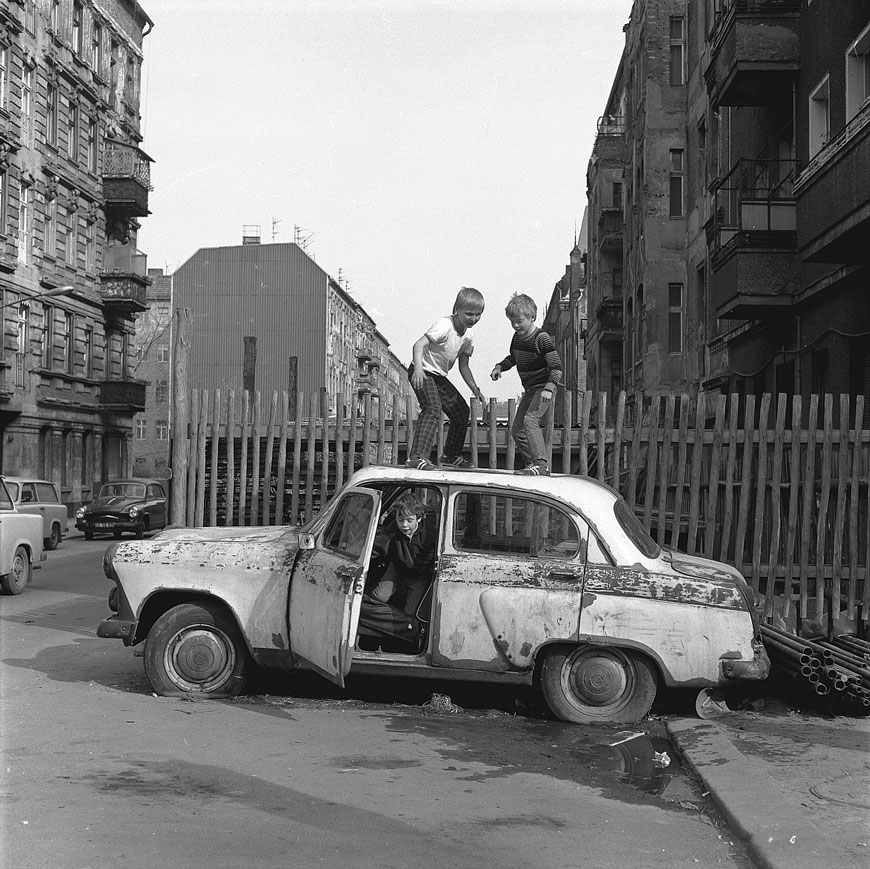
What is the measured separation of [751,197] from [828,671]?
43.8 ft

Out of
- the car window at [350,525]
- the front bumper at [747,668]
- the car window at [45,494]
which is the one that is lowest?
the front bumper at [747,668]

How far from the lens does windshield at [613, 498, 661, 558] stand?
24.2 feet

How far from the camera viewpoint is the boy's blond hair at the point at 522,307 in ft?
30.2

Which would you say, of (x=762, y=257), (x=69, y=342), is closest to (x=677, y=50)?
(x=762, y=257)

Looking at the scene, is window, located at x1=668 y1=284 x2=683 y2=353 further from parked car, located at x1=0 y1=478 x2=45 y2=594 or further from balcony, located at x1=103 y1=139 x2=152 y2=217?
balcony, located at x1=103 y1=139 x2=152 y2=217

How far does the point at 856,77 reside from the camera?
14.9 meters

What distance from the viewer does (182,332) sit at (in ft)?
35.0

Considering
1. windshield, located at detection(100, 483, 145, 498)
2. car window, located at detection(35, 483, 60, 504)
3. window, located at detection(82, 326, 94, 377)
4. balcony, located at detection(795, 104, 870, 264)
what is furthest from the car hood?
balcony, located at detection(795, 104, 870, 264)

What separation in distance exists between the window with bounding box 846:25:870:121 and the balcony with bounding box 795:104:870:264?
105 centimetres

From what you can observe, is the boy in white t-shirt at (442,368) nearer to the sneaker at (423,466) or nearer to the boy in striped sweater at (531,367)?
the boy in striped sweater at (531,367)

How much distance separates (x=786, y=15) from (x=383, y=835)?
16191mm

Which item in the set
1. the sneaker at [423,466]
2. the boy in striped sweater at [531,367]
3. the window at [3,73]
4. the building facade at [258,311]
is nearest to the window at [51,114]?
the window at [3,73]

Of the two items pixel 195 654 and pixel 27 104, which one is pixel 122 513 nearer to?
pixel 27 104

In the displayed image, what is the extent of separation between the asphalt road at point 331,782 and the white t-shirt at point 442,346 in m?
2.62
